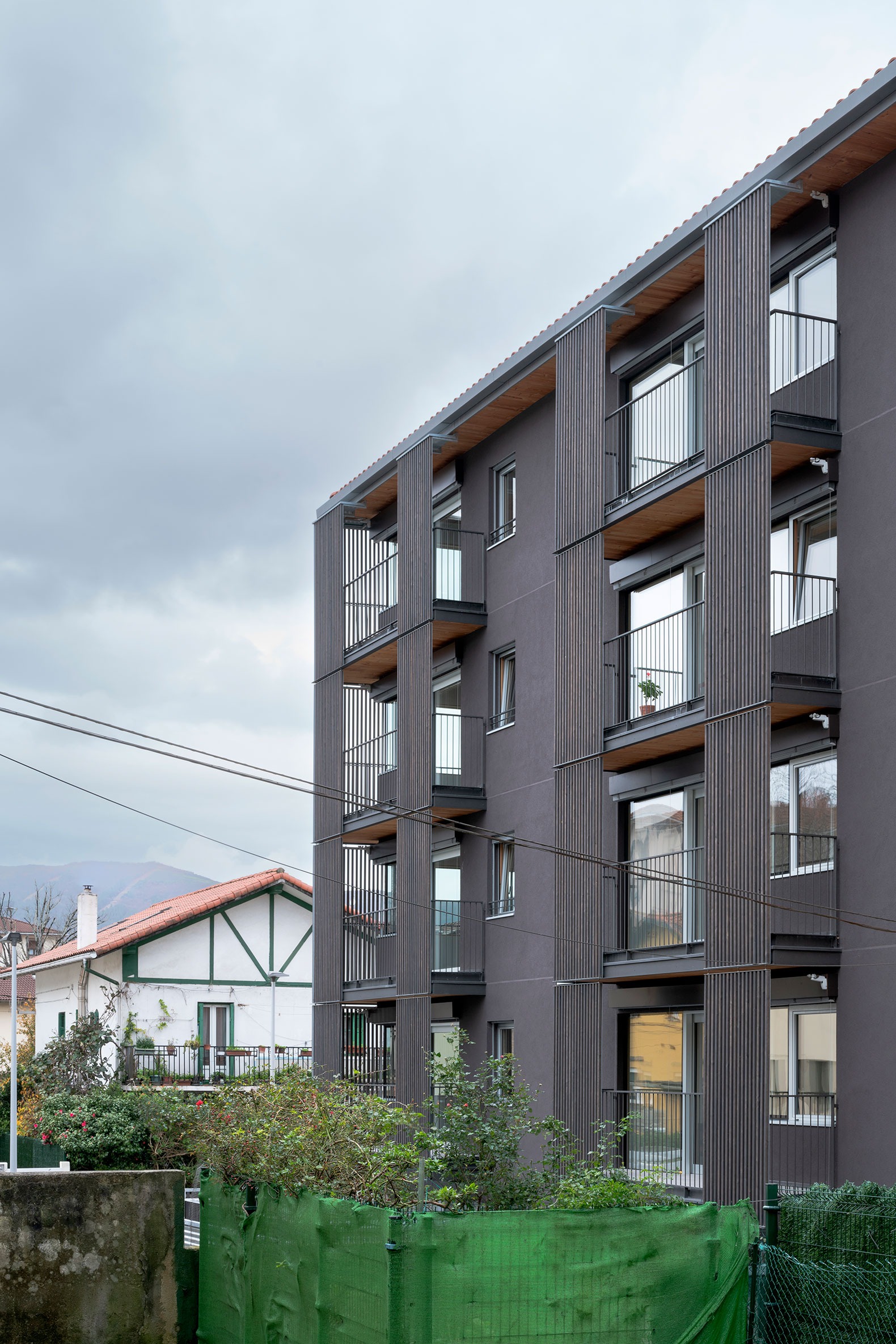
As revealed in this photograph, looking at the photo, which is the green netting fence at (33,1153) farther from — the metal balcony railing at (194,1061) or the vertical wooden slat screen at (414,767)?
the vertical wooden slat screen at (414,767)

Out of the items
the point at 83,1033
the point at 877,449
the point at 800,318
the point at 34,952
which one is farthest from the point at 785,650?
the point at 34,952

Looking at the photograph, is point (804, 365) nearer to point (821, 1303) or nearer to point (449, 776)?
point (449, 776)

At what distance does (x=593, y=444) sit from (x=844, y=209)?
4.93m

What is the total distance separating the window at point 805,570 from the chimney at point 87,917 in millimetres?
32751

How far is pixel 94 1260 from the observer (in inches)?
491

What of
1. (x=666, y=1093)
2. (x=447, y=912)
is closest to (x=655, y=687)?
(x=666, y=1093)

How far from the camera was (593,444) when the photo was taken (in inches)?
857

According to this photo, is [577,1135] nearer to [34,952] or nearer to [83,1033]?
[83,1033]

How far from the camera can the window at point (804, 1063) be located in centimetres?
1733

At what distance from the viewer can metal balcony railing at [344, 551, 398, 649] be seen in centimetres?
2925

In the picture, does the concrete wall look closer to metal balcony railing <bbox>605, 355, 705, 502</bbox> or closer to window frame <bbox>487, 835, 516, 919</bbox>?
metal balcony railing <bbox>605, 355, 705, 502</bbox>

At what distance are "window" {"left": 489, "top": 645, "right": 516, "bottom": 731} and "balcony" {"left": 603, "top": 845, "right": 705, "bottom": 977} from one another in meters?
5.39

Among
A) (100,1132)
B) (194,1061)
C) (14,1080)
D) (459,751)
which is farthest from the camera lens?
(194,1061)

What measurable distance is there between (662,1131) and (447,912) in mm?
6929
